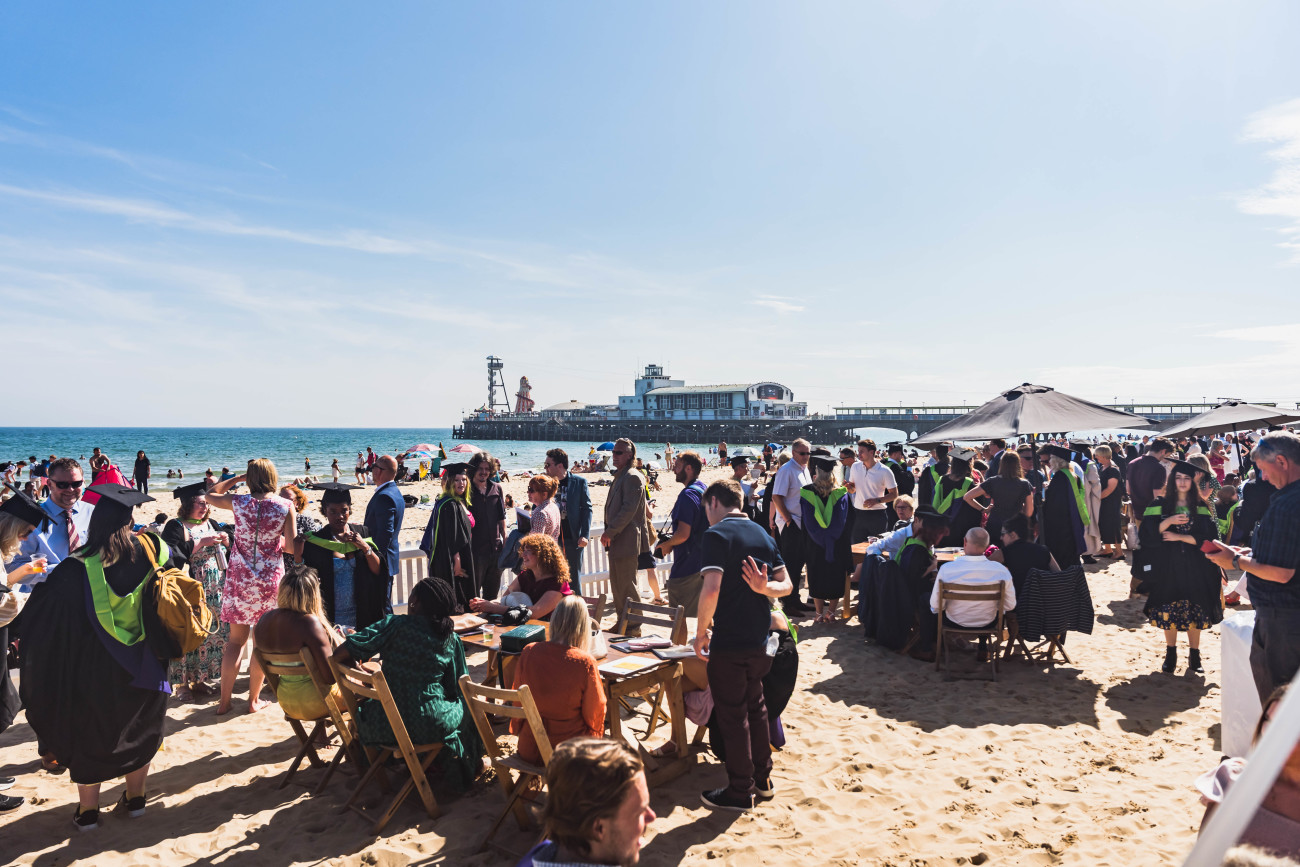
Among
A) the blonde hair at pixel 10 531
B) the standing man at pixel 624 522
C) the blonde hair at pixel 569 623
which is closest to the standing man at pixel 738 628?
the blonde hair at pixel 569 623

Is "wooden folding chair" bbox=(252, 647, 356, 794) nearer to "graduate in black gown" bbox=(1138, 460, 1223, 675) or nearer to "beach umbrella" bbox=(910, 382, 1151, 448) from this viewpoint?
"graduate in black gown" bbox=(1138, 460, 1223, 675)

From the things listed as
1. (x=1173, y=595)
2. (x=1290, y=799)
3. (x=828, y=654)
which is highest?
(x=1290, y=799)

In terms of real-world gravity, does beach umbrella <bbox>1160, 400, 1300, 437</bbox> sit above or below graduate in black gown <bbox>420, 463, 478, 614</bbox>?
above

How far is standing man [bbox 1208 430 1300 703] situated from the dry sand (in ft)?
3.14

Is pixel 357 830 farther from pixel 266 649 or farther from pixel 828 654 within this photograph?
pixel 828 654

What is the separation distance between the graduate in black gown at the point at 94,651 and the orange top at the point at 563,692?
210 centimetres

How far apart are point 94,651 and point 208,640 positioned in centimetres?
265

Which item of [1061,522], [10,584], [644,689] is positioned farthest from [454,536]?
[1061,522]

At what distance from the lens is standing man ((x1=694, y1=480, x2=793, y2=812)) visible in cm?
399

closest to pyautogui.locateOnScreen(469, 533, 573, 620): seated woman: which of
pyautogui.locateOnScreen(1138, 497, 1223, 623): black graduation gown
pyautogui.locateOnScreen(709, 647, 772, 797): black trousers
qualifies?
pyautogui.locateOnScreen(709, 647, 772, 797): black trousers

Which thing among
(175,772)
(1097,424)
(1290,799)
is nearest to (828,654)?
(1097,424)

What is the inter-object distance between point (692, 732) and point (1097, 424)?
20.8 feet

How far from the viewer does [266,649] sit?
14.4 feet

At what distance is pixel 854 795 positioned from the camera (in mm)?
4320
